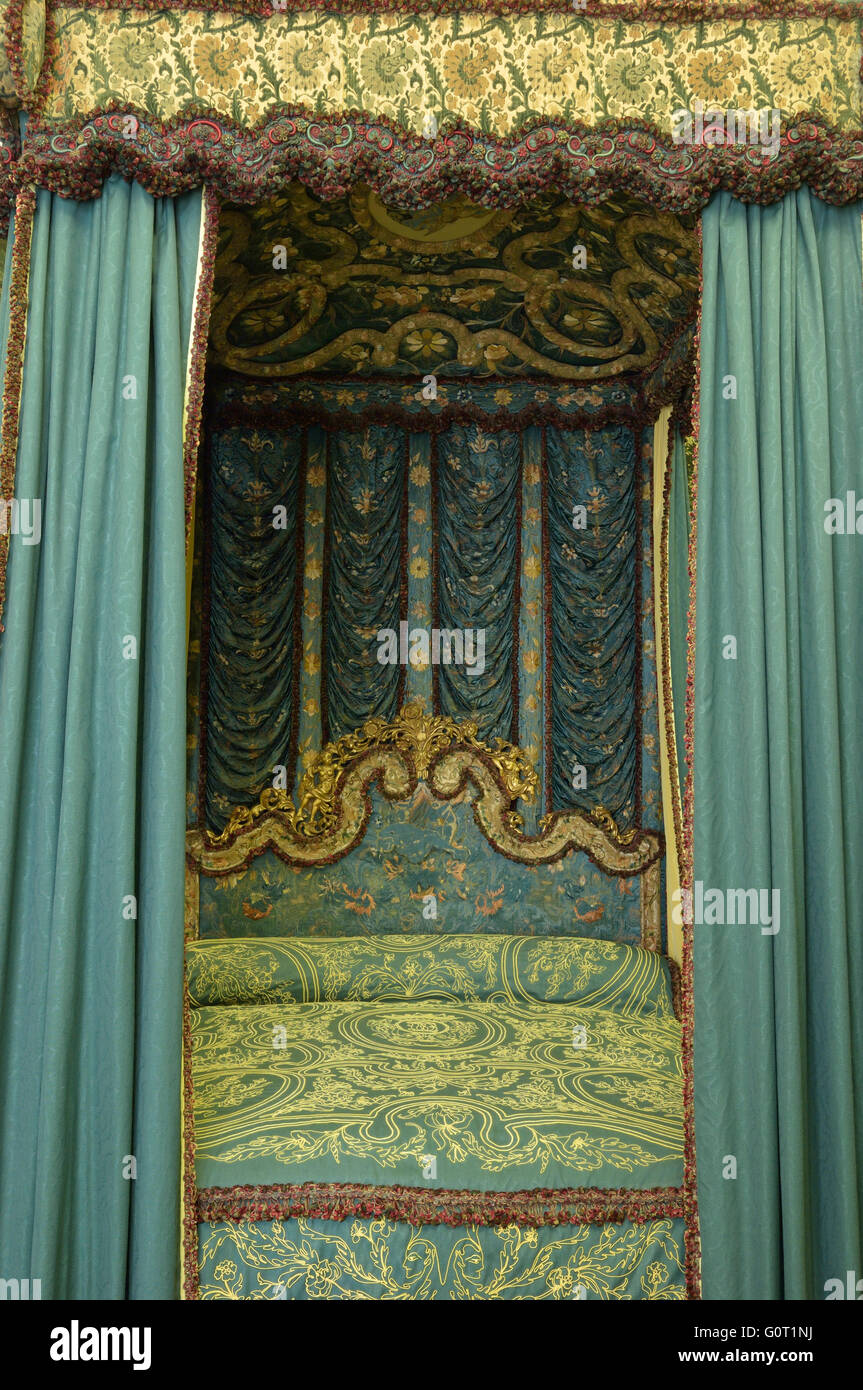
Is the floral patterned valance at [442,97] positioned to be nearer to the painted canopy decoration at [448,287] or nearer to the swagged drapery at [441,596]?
the painted canopy decoration at [448,287]

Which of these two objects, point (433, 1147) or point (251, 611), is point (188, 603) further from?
point (251, 611)

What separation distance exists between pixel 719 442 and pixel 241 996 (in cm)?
251

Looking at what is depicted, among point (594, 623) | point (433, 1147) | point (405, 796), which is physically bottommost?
point (433, 1147)

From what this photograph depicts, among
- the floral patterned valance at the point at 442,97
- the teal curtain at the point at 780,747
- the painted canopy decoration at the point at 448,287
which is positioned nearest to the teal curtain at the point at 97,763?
the floral patterned valance at the point at 442,97

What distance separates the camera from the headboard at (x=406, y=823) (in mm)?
4297

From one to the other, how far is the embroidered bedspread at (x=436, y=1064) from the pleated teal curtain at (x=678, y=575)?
3.01 ft

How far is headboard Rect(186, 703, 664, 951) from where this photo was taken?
4297mm

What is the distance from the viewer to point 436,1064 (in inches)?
127

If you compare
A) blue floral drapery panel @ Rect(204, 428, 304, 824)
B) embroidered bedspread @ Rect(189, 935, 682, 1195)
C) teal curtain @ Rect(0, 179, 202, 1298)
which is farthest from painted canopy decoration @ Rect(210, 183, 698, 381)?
embroidered bedspread @ Rect(189, 935, 682, 1195)

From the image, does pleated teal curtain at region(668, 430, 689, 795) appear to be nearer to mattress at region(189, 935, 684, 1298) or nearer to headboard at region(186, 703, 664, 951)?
headboard at region(186, 703, 664, 951)

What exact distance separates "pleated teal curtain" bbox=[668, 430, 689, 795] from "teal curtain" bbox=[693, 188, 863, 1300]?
4.31ft

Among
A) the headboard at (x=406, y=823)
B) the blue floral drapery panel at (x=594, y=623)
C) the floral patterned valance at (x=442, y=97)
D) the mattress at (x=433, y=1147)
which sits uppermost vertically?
the floral patterned valance at (x=442, y=97)

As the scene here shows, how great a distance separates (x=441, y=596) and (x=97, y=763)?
7.33ft

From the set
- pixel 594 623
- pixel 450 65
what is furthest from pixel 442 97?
pixel 594 623
